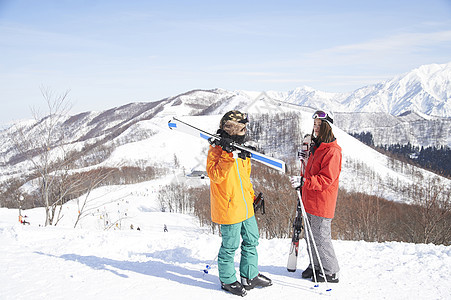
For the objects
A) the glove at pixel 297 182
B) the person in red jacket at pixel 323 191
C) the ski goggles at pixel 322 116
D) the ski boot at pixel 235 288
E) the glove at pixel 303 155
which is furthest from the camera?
the glove at pixel 303 155

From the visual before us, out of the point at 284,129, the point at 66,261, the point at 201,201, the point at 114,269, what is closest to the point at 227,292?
the point at 114,269

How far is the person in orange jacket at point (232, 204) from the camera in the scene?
3986mm

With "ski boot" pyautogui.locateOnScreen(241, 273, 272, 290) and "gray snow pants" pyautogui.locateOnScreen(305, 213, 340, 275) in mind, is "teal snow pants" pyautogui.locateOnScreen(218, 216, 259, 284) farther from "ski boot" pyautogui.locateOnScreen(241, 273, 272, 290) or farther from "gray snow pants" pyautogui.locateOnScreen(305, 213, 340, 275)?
"gray snow pants" pyautogui.locateOnScreen(305, 213, 340, 275)

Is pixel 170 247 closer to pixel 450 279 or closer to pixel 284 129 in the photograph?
pixel 450 279

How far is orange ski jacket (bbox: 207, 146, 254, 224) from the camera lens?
155 inches

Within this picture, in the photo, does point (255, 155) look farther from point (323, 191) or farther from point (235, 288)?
point (235, 288)

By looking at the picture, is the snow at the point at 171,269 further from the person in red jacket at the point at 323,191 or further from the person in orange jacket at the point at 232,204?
the person in red jacket at the point at 323,191

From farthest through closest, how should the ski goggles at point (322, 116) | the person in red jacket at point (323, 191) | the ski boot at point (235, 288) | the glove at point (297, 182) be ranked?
the ski goggles at point (322, 116)
the person in red jacket at point (323, 191)
the glove at point (297, 182)
the ski boot at point (235, 288)

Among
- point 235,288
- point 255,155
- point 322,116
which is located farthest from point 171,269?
point 322,116

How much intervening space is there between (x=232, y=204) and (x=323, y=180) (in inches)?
54.8

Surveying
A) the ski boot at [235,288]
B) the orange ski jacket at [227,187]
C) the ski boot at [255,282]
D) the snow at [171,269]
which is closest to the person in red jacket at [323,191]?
the snow at [171,269]

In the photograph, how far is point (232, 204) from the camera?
4.07 meters

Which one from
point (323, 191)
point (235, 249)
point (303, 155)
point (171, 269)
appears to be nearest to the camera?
point (235, 249)

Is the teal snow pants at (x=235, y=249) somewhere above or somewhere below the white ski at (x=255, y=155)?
below
